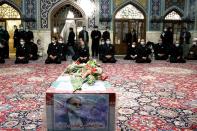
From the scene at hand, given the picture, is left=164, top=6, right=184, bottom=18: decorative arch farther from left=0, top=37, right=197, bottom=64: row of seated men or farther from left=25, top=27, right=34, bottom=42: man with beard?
left=25, top=27, right=34, bottom=42: man with beard

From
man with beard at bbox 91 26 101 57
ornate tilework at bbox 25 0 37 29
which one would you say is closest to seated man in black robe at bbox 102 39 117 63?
man with beard at bbox 91 26 101 57

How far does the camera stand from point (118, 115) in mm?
4430

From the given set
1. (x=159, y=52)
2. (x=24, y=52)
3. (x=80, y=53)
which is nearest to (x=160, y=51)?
(x=159, y=52)

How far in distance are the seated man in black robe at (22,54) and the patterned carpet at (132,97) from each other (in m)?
1.20

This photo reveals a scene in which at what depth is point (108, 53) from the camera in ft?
34.7

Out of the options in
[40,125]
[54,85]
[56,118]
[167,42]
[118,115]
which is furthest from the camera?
[167,42]

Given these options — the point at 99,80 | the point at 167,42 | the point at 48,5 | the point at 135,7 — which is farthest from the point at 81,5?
the point at 99,80

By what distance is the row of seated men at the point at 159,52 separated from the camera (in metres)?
10.4

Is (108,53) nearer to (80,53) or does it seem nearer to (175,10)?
(80,53)

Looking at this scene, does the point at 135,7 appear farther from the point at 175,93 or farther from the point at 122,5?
the point at 175,93

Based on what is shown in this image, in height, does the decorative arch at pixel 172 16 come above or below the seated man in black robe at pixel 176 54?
above

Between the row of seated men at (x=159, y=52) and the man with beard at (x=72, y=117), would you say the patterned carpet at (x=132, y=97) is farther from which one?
the row of seated men at (x=159, y=52)

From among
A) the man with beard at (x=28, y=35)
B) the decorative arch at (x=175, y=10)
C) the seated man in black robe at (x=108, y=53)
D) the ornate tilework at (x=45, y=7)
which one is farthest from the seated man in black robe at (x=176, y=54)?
the man with beard at (x=28, y=35)

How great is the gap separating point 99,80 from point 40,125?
105cm
